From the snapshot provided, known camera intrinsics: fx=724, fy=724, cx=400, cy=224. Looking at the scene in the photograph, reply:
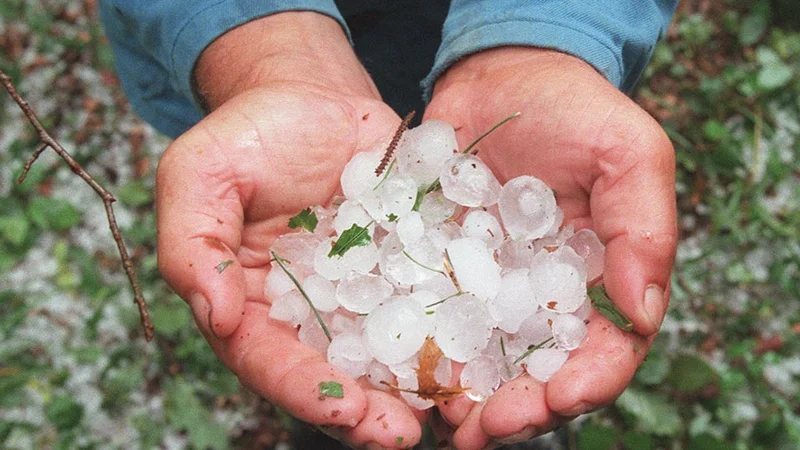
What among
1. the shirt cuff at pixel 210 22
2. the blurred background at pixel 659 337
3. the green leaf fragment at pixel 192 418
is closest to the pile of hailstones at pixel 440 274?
the shirt cuff at pixel 210 22

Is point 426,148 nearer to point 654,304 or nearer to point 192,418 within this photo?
point 654,304

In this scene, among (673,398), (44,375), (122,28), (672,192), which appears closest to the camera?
(672,192)

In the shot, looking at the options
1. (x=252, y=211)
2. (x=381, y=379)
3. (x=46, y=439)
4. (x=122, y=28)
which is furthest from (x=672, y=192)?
(x=46, y=439)

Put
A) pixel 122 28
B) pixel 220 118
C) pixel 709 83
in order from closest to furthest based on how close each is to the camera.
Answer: pixel 220 118, pixel 122 28, pixel 709 83

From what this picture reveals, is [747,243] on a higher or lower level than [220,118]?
lower

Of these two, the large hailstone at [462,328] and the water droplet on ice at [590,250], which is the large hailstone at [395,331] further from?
the water droplet on ice at [590,250]

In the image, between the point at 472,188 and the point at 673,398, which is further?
the point at 673,398

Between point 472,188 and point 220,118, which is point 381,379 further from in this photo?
point 220,118
